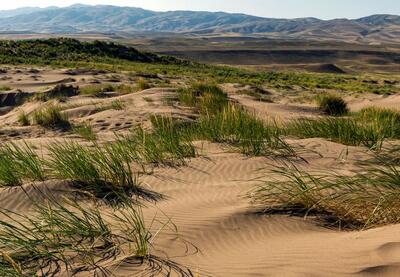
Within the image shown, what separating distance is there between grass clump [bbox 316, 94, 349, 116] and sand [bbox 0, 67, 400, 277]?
388 inches

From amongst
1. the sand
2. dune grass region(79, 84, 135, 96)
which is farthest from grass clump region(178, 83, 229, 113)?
the sand

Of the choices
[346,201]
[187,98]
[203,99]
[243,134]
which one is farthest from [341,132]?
[187,98]

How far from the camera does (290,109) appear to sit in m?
16.7

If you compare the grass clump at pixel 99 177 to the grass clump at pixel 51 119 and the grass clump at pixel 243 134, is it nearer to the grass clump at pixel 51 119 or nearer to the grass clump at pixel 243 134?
the grass clump at pixel 243 134

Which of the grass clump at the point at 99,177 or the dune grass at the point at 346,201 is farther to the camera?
the grass clump at the point at 99,177

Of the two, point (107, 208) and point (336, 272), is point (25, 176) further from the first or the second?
point (336, 272)

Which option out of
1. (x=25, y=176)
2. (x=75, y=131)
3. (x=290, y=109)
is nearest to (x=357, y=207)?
(x=25, y=176)

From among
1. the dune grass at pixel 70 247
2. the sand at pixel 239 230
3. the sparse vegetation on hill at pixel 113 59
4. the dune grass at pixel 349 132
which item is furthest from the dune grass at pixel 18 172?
the sparse vegetation on hill at pixel 113 59

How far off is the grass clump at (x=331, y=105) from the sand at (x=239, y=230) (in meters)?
9.86

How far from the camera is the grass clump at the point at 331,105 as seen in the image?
1714 centimetres

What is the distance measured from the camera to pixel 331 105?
17.5 meters

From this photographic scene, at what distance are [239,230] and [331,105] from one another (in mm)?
14046

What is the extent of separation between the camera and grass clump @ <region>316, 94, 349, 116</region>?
1714 centimetres

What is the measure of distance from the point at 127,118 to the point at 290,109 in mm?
6128
